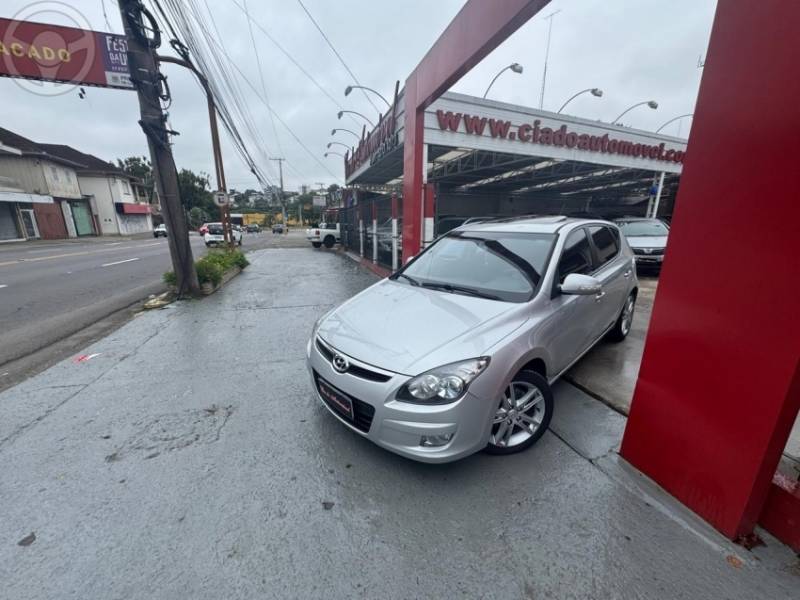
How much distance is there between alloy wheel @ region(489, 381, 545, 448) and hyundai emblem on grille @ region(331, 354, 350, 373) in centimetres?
104

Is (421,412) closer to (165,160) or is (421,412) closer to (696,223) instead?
(696,223)

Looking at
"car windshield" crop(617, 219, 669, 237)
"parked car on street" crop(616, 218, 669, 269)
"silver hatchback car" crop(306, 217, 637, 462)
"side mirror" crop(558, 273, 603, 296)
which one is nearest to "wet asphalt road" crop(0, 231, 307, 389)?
"silver hatchback car" crop(306, 217, 637, 462)

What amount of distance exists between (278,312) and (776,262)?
232 inches

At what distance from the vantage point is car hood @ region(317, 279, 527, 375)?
2.01 metres

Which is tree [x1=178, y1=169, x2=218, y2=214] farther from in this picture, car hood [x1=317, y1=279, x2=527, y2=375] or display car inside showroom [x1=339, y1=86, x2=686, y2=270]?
car hood [x1=317, y1=279, x2=527, y2=375]

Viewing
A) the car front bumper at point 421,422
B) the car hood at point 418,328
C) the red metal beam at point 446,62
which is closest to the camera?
the car front bumper at point 421,422

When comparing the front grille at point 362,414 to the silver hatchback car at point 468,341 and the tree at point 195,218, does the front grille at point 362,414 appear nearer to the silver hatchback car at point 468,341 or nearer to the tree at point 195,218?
the silver hatchback car at point 468,341

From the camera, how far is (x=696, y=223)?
1.79 metres

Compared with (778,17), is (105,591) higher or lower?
lower

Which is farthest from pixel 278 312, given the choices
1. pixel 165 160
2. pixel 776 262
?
pixel 776 262

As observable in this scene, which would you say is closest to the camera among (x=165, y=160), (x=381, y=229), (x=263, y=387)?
(x=263, y=387)

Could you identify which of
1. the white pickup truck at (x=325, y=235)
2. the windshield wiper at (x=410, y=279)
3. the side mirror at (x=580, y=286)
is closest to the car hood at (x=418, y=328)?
the windshield wiper at (x=410, y=279)

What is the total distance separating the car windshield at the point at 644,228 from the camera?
8.82m

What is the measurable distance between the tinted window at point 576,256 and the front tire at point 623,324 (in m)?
1.34
